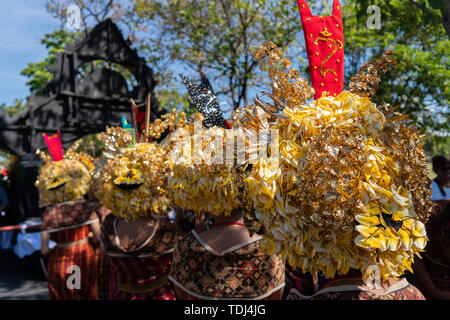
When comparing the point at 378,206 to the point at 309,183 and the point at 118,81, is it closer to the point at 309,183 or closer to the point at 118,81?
the point at 309,183

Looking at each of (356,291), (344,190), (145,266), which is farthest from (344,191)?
(145,266)

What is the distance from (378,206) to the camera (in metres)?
1.36

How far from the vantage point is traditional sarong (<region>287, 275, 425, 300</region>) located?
1.50 metres

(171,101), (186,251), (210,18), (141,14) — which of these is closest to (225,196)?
(186,251)

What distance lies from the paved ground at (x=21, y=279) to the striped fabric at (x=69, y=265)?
91.0 inches

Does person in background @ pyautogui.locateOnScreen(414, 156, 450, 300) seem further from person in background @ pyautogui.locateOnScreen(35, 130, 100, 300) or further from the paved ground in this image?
the paved ground

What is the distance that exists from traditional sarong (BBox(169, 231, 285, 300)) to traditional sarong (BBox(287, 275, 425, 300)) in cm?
83

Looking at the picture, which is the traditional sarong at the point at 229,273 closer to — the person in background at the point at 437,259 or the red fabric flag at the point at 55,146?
the person in background at the point at 437,259

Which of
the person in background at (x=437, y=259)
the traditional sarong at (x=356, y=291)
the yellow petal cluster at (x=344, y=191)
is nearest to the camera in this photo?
the yellow petal cluster at (x=344, y=191)

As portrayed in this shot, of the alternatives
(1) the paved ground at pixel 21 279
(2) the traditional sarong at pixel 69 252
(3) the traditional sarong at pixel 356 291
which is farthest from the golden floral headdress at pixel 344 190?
(1) the paved ground at pixel 21 279

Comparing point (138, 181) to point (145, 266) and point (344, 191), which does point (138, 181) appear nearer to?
point (145, 266)

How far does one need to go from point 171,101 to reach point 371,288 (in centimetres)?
1185

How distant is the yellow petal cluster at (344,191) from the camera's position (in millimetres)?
1359

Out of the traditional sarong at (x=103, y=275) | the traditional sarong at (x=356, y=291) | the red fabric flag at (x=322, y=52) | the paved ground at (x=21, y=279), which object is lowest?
the paved ground at (x=21, y=279)
